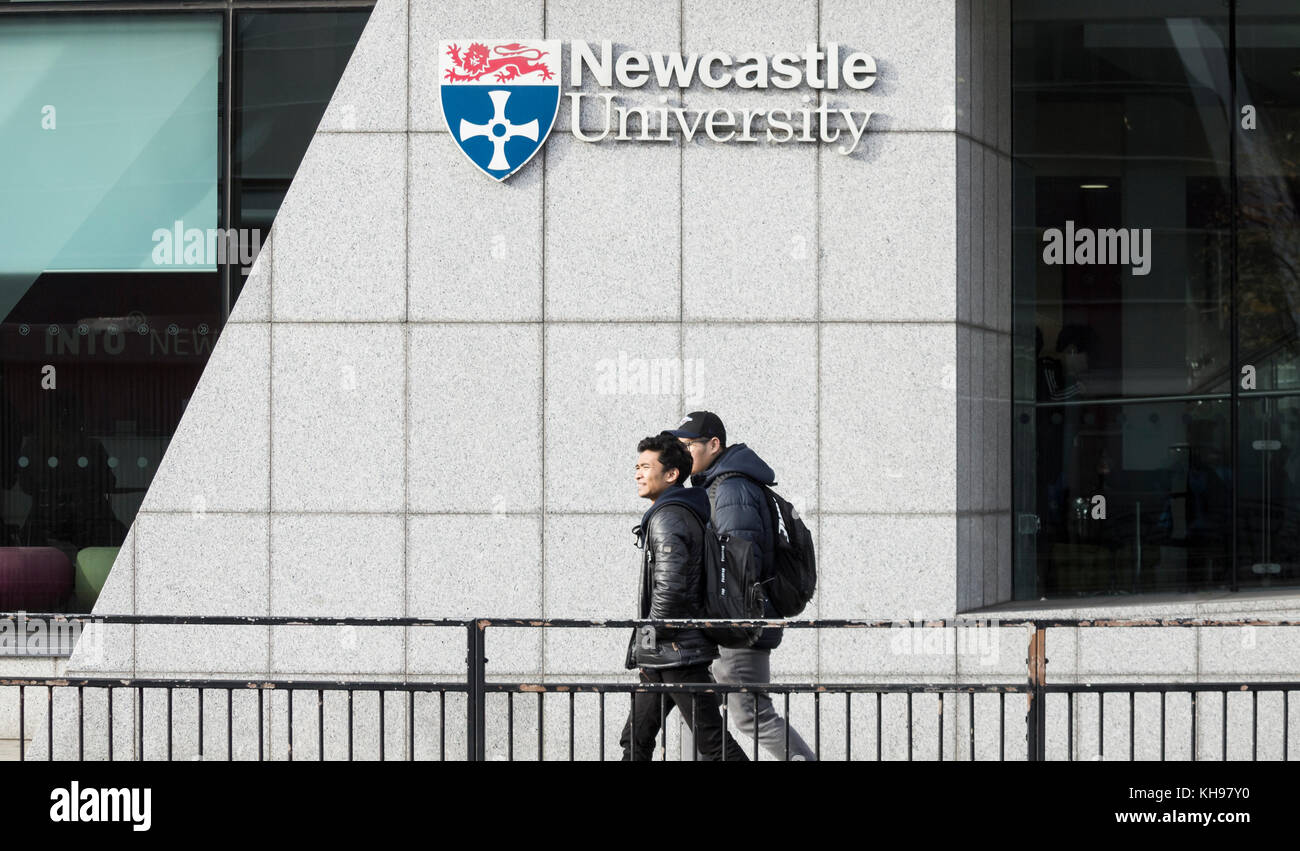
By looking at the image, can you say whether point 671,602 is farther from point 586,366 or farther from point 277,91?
point 277,91

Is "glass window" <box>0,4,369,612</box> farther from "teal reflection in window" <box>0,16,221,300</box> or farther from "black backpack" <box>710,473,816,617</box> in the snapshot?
"black backpack" <box>710,473,816,617</box>

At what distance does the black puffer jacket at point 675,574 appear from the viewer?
268 inches

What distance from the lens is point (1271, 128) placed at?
1039 cm

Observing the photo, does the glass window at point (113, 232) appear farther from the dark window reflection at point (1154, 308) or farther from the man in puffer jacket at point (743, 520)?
the dark window reflection at point (1154, 308)

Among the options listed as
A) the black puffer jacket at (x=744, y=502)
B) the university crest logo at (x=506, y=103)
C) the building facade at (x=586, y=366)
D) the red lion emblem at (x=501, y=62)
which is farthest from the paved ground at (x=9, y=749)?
the red lion emblem at (x=501, y=62)

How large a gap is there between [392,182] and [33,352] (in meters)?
2.79

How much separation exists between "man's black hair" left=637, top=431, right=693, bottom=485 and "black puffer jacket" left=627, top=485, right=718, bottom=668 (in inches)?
3.8

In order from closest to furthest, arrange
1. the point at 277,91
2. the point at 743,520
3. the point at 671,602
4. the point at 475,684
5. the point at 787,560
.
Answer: the point at 475,684
the point at 671,602
the point at 743,520
the point at 787,560
the point at 277,91

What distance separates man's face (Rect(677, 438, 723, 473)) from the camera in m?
7.66

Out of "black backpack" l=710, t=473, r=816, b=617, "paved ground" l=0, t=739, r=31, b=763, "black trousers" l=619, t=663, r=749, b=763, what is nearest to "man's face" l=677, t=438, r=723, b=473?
"black backpack" l=710, t=473, r=816, b=617

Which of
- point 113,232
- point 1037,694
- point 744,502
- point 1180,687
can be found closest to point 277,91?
point 113,232

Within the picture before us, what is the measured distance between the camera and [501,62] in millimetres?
9508

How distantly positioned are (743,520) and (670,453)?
20.8 inches
